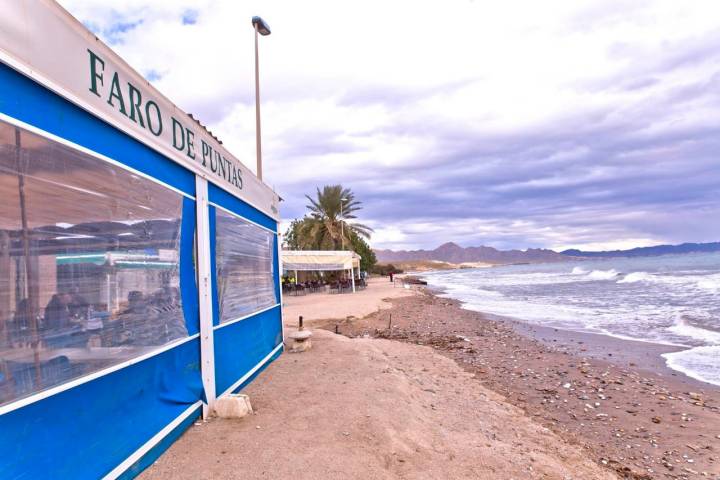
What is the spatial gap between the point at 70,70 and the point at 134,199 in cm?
101

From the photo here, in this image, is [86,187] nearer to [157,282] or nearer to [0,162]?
[0,162]

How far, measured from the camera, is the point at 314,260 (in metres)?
26.2

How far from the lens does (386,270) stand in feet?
274

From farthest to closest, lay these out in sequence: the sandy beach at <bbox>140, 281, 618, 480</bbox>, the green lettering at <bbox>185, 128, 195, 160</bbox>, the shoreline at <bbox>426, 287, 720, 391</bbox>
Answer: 1. the shoreline at <bbox>426, 287, 720, 391</bbox>
2. the green lettering at <bbox>185, 128, 195, 160</bbox>
3. the sandy beach at <bbox>140, 281, 618, 480</bbox>

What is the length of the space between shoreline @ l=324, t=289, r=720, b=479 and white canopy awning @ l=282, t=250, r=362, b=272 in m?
11.8

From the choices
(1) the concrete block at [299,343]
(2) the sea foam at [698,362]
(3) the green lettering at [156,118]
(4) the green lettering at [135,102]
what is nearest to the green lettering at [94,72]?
(4) the green lettering at [135,102]

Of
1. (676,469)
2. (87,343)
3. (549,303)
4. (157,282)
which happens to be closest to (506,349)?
(676,469)

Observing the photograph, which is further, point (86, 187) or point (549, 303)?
point (549, 303)

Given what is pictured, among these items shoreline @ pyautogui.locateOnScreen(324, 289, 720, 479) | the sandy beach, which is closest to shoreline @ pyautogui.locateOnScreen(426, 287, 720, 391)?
shoreline @ pyautogui.locateOnScreen(324, 289, 720, 479)

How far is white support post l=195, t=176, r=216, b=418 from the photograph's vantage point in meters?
4.72

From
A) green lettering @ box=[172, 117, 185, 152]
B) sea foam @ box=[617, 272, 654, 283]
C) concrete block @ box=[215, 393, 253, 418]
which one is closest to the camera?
green lettering @ box=[172, 117, 185, 152]

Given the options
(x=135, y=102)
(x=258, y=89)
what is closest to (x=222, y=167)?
(x=135, y=102)

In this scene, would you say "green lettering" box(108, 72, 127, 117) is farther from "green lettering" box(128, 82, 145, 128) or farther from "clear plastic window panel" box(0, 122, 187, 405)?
"clear plastic window panel" box(0, 122, 187, 405)

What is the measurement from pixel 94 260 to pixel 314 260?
23203 mm
